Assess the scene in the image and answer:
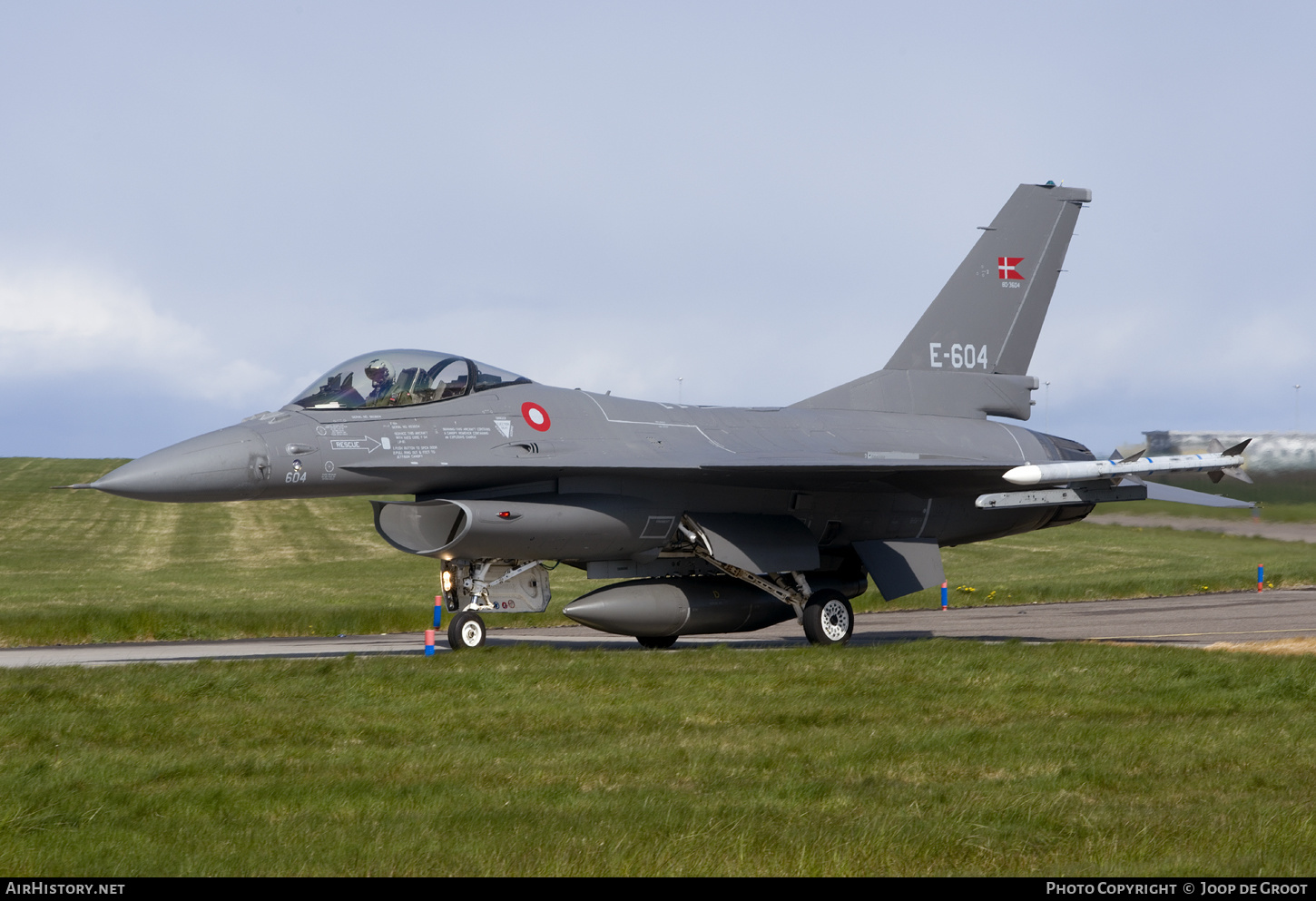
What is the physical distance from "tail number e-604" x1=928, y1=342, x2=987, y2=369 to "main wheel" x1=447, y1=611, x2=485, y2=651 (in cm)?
833

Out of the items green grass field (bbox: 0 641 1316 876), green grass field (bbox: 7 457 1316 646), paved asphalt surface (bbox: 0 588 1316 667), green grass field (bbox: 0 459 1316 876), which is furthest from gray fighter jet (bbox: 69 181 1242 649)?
green grass field (bbox: 7 457 1316 646)

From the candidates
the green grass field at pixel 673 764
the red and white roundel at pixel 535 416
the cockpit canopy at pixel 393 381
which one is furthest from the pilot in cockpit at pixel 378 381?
the green grass field at pixel 673 764

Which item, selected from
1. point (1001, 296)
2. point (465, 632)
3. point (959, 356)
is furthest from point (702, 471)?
point (1001, 296)

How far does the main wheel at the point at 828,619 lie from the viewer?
16281 millimetres

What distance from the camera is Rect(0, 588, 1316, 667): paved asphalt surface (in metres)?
16.7

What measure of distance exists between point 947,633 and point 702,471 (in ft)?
22.0

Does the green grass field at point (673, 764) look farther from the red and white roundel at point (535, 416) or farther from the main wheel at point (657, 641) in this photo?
the main wheel at point (657, 641)

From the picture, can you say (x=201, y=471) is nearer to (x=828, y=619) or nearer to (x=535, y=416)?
(x=535, y=416)

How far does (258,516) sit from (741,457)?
133ft

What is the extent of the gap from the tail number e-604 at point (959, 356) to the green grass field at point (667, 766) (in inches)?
271

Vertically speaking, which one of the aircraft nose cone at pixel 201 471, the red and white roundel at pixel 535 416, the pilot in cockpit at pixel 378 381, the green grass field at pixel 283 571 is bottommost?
the green grass field at pixel 283 571

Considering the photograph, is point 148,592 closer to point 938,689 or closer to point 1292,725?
point 938,689

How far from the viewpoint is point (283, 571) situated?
37.8m
